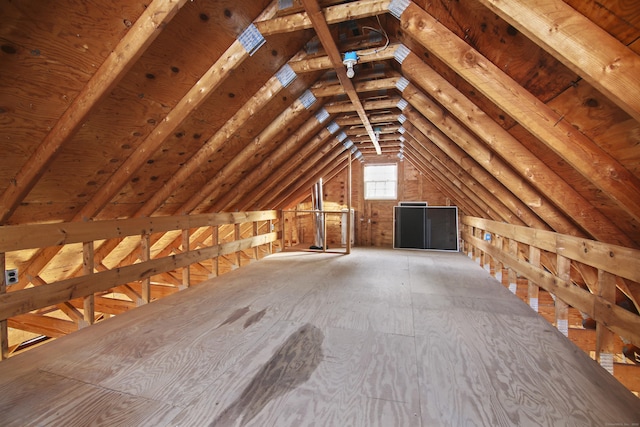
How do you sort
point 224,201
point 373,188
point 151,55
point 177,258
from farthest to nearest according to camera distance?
point 373,188, point 224,201, point 177,258, point 151,55

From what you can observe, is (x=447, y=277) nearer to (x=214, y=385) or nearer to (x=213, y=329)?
(x=213, y=329)

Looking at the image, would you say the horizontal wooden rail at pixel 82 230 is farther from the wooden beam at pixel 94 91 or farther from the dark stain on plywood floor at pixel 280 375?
the dark stain on plywood floor at pixel 280 375

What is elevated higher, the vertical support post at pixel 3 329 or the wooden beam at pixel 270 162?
the wooden beam at pixel 270 162

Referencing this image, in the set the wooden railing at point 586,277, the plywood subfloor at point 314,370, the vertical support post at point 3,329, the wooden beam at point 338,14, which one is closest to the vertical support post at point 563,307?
the wooden railing at point 586,277

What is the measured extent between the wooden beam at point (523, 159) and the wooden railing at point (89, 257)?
3.08m

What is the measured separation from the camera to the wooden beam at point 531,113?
4.75ft

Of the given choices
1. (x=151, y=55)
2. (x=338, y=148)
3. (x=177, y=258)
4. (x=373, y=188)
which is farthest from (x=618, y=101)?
(x=373, y=188)

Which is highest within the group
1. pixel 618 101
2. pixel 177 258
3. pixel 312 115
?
pixel 312 115

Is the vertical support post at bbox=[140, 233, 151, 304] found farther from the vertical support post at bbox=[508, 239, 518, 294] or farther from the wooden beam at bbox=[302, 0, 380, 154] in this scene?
the vertical support post at bbox=[508, 239, 518, 294]

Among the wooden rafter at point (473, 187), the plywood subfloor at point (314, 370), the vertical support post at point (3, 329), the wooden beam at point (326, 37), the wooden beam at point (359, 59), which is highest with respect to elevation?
the wooden beam at point (359, 59)

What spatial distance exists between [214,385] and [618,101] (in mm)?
2280

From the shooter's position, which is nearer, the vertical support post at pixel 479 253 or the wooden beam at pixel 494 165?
the wooden beam at pixel 494 165

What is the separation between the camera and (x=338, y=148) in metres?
5.71

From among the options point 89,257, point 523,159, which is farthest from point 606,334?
point 89,257
